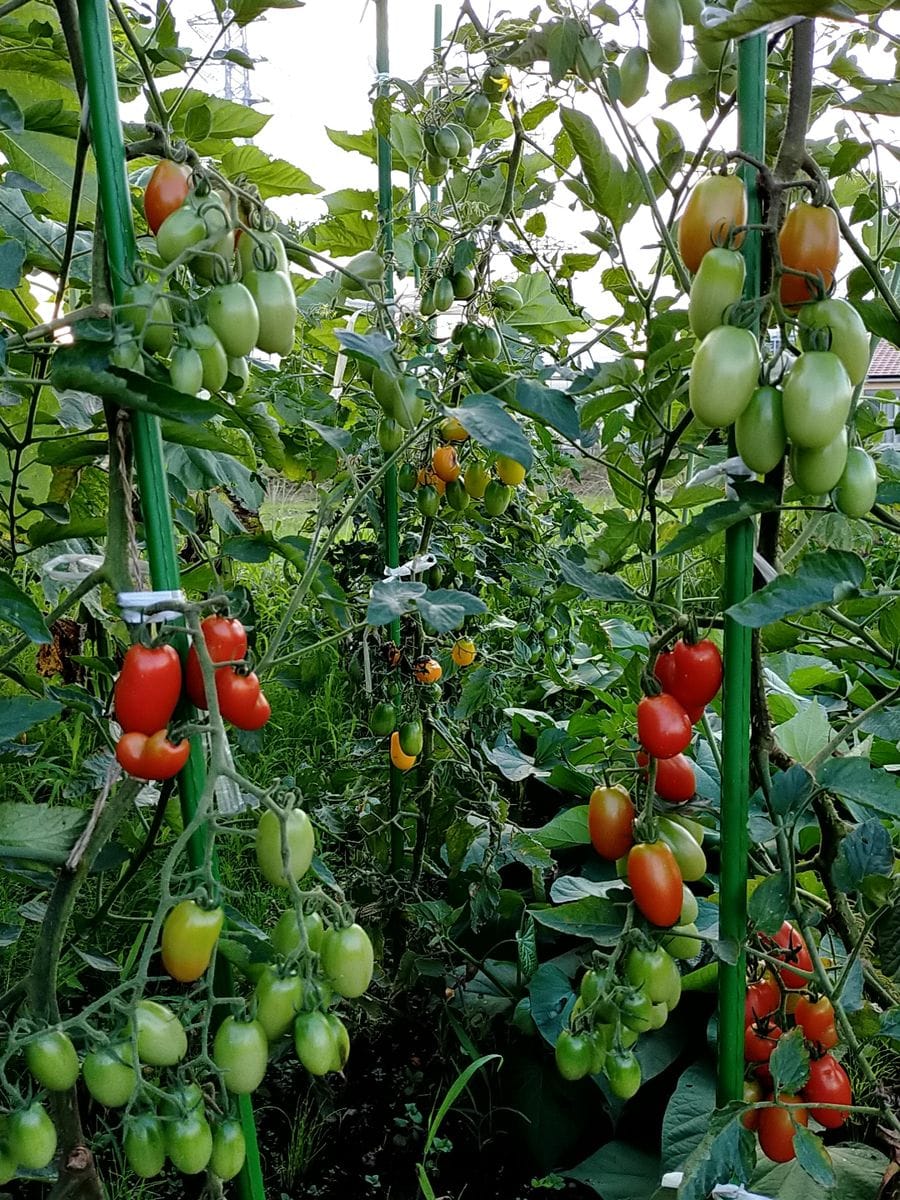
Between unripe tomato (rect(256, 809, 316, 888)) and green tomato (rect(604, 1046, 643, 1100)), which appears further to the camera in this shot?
green tomato (rect(604, 1046, 643, 1100))

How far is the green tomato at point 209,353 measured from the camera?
25.5 inches

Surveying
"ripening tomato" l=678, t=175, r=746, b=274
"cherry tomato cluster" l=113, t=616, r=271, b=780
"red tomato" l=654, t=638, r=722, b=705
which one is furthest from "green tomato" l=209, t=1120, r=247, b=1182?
"ripening tomato" l=678, t=175, r=746, b=274

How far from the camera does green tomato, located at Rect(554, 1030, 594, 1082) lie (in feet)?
2.72

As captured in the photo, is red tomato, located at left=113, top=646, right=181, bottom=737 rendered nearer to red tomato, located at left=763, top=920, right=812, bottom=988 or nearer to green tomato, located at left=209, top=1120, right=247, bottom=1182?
green tomato, located at left=209, top=1120, right=247, bottom=1182

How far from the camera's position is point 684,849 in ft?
2.80

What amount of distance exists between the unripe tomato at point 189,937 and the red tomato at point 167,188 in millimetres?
486

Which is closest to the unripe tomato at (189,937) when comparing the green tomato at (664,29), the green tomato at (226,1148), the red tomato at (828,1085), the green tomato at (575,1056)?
the green tomato at (226,1148)

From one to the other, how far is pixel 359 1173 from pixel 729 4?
1.54 metres

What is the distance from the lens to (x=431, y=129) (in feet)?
4.26

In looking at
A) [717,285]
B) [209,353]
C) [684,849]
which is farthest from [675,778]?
[209,353]

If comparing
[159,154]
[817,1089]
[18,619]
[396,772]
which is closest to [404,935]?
[396,772]

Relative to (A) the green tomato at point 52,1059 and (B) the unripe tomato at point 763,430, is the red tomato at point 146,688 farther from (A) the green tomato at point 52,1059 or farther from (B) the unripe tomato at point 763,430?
(B) the unripe tomato at point 763,430

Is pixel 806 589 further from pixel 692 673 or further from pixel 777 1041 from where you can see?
pixel 777 1041

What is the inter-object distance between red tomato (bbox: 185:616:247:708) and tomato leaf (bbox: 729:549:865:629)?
1.06 ft
